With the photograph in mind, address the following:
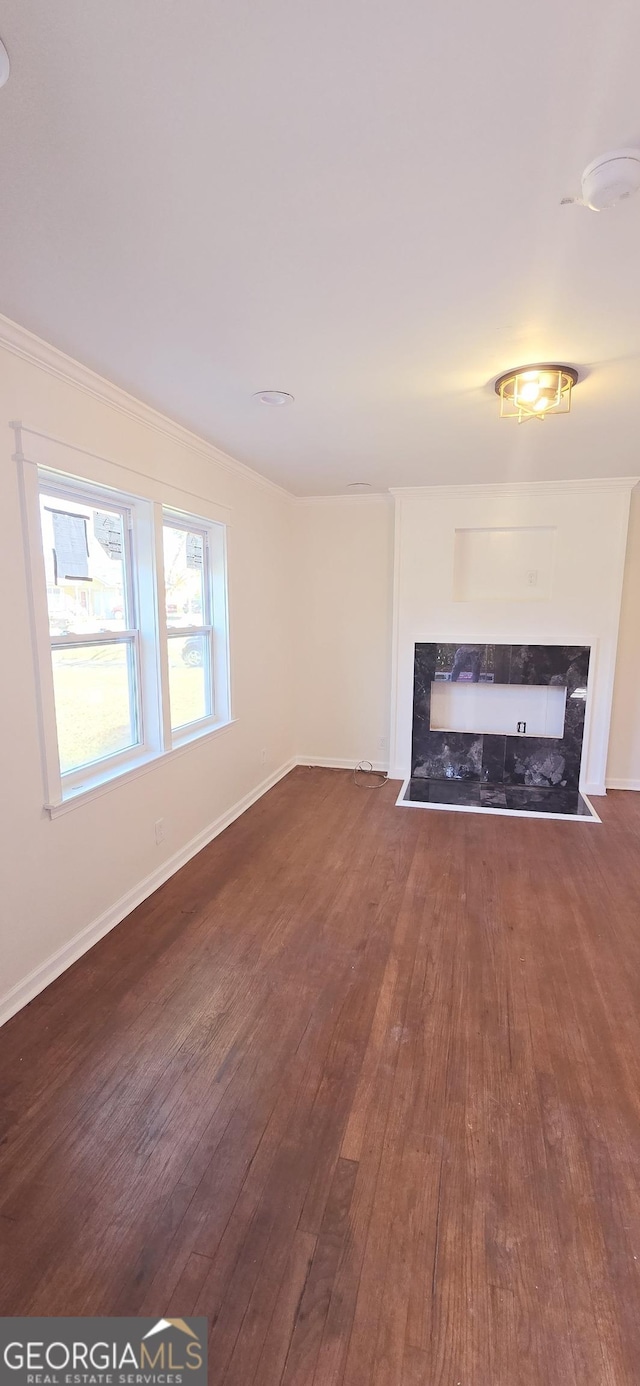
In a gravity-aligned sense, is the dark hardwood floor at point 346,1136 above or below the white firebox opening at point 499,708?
below

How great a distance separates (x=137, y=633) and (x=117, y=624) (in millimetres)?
151

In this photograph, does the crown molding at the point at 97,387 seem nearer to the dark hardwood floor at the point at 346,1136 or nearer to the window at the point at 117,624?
the window at the point at 117,624

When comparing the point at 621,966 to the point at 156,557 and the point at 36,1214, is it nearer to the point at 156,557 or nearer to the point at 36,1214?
the point at 36,1214

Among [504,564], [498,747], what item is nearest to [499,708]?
[498,747]

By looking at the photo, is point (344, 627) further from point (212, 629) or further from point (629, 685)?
point (629, 685)

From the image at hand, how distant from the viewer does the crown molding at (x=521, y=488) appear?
4.22m

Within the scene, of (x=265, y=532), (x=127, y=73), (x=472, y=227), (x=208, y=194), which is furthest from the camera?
(x=265, y=532)

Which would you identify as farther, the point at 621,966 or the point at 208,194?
the point at 621,966

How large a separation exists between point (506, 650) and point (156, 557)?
114 inches

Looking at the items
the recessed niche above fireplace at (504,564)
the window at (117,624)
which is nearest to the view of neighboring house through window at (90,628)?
the window at (117,624)

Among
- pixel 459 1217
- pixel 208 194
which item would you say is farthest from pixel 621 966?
pixel 208 194

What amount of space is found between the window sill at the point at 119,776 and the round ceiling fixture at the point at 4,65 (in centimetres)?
204

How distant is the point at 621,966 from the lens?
2.45 metres

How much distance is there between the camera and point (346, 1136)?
A: 5.44ft
